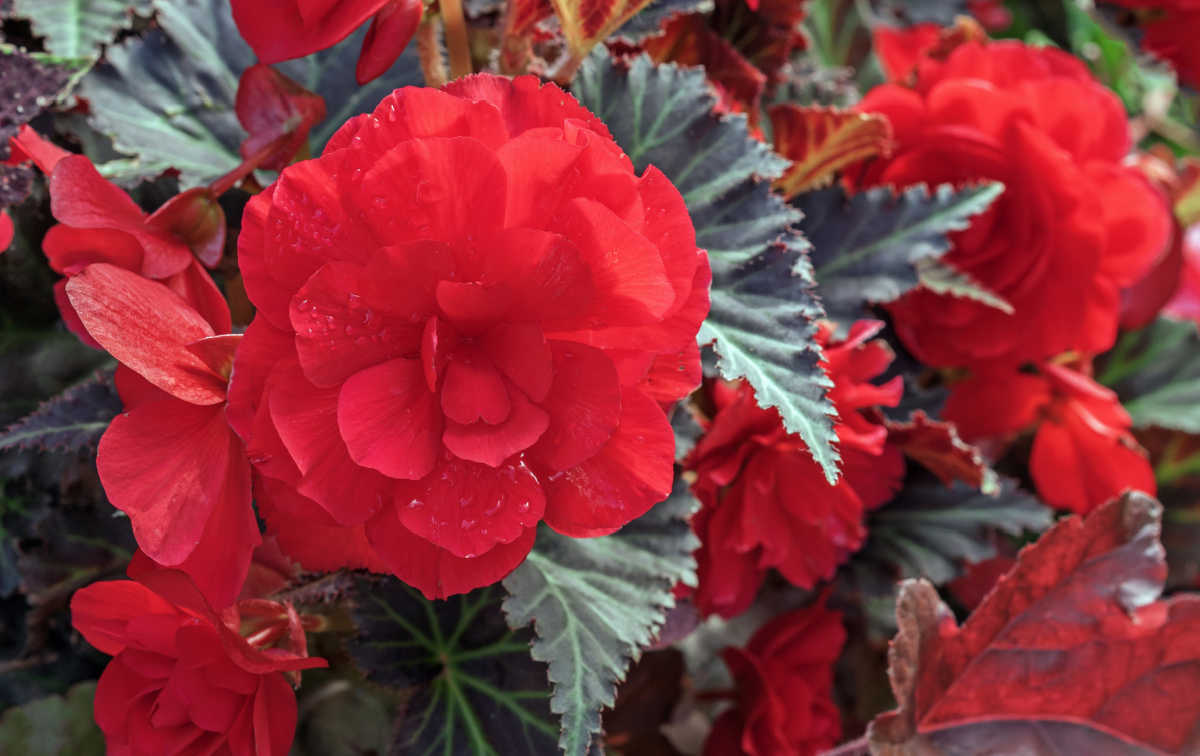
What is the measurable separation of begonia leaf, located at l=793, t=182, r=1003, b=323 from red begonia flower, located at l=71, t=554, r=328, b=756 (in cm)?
41

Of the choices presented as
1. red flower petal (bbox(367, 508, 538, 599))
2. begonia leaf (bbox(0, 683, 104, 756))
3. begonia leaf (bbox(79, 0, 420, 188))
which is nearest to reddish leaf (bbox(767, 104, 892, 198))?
begonia leaf (bbox(79, 0, 420, 188))

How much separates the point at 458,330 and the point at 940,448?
0.40m

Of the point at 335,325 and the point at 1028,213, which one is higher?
the point at 335,325

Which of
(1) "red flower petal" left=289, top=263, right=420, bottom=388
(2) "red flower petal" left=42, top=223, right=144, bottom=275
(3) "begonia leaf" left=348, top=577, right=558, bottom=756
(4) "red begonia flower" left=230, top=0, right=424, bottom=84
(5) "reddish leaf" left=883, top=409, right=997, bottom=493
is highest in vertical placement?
(4) "red begonia flower" left=230, top=0, right=424, bottom=84

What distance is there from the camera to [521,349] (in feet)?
1.14

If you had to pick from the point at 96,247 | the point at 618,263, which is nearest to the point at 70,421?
the point at 96,247

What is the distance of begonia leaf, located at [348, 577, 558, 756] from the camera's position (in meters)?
0.53

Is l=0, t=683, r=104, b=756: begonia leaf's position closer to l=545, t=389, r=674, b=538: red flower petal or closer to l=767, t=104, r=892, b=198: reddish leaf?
l=545, t=389, r=674, b=538: red flower petal

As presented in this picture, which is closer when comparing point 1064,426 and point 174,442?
point 174,442

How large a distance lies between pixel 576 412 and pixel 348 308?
9 cm

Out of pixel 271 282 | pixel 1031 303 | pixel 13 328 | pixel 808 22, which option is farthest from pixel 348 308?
pixel 808 22

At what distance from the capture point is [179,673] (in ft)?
1.34

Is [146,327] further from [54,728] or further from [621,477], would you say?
[54,728]

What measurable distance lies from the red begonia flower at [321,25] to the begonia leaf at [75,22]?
0.24m
